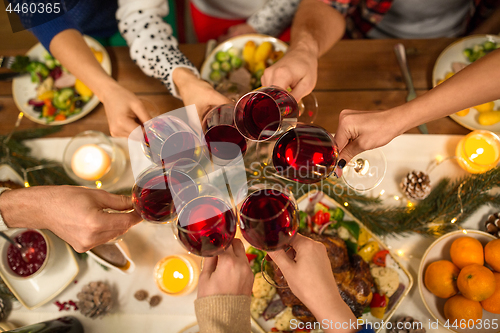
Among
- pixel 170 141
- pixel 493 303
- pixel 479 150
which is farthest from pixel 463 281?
pixel 170 141

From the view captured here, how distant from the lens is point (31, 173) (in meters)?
1.33

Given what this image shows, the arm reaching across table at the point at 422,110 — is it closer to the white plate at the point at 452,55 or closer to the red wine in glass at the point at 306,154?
the red wine in glass at the point at 306,154

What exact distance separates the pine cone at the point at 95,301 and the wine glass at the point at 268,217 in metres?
0.72

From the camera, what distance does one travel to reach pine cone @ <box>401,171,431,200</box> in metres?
1.17

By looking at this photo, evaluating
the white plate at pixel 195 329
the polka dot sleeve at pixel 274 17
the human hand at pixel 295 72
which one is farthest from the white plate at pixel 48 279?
the polka dot sleeve at pixel 274 17

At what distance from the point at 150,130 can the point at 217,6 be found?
1.17 m

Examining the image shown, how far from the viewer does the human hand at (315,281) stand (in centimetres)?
84

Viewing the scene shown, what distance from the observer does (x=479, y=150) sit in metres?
1.18

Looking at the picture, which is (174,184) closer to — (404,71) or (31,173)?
(31,173)

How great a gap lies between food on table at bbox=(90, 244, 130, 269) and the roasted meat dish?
63 cm

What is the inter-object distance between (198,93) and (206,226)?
0.54m

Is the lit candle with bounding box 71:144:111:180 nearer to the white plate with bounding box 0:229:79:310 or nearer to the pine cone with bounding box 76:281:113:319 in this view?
the white plate with bounding box 0:229:79:310

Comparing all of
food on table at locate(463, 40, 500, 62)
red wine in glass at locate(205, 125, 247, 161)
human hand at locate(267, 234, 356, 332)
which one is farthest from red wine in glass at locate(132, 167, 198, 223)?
food on table at locate(463, 40, 500, 62)

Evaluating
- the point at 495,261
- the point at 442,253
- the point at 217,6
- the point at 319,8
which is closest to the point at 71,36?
the point at 217,6
